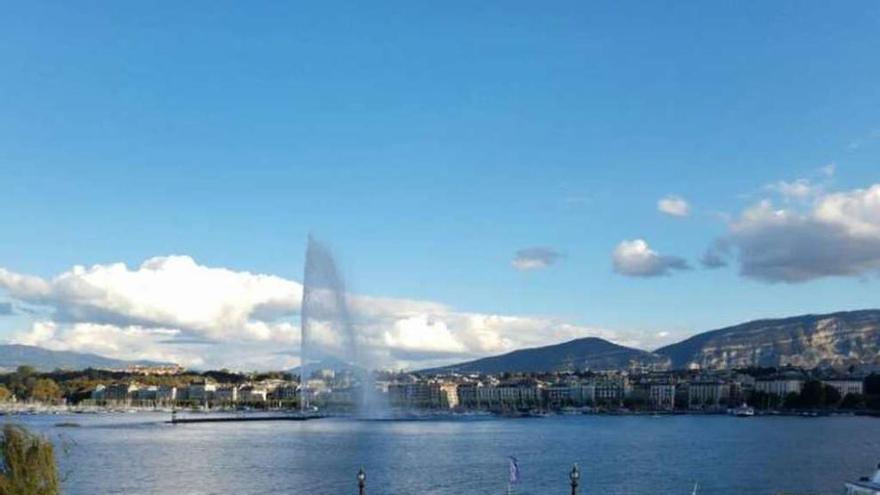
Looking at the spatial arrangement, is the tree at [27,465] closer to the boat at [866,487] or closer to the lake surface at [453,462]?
the lake surface at [453,462]

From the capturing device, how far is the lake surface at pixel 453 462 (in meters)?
56.4

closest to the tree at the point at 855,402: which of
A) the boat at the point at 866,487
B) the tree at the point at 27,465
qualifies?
the boat at the point at 866,487

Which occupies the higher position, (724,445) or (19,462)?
(19,462)

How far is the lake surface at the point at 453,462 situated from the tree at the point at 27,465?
11.5 m

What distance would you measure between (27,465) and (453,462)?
5291cm

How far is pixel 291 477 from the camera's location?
6106 centimetres

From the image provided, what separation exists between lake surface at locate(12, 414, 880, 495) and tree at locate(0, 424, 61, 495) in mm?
11471

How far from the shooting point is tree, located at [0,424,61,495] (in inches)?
853

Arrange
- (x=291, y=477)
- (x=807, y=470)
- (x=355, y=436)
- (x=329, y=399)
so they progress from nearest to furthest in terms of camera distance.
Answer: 1. (x=291, y=477)
2. (x=807, y=470)
3. (x=355, y=436)
4. (x=329, y=399)

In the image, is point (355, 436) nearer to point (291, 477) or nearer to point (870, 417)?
point (291, 477)

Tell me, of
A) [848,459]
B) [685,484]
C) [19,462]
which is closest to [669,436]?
[848,459]

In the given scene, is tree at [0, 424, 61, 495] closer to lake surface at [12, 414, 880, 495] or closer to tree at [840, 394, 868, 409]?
lake surface at [12, 414, 880, 495]

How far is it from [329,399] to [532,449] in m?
90.4

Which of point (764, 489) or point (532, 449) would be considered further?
point (532, 449)
